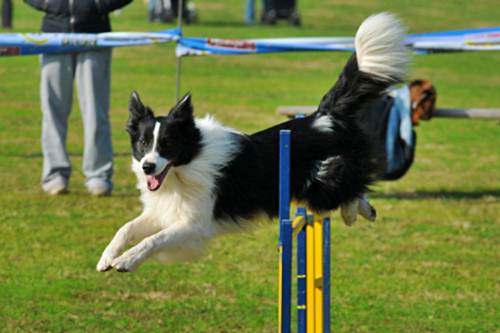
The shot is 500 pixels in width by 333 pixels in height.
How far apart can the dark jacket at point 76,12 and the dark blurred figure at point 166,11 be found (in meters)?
20.4

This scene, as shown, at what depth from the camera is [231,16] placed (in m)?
35.0

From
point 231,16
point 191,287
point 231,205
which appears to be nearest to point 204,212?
point 231,205

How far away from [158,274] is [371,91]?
2.48 m

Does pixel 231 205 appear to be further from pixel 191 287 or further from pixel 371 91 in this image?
pixel 191 287

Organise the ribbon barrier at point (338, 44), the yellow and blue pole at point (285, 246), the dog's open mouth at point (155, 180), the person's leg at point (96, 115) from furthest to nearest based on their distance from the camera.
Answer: the ribbon barrier at point (338, 44) → the person's leg at point (96, 115) → the dog's open mouth at point (155, 180) → the yellow and blue pole at point (285, 246)

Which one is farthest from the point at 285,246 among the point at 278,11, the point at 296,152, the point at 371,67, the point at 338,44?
the point at 278,11

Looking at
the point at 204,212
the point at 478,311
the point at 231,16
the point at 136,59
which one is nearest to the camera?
the point at 204,212

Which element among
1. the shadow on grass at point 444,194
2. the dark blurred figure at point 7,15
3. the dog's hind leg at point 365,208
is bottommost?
the dark blurred figure at point 7,15

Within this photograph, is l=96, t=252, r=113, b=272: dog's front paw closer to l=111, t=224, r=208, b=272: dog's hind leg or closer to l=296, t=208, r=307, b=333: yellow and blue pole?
l=111, t=224, r=208, b=272: dog's hind leg

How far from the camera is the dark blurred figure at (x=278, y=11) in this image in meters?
32.6

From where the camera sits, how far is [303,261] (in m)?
4.87

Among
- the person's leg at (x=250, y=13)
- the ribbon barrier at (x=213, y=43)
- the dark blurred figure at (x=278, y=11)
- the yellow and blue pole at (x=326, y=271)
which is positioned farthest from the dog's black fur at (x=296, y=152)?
the person's leg at (x=250, y=13)

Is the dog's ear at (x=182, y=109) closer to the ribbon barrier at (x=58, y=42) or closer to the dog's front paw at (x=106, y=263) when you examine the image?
the dog's front paw at (x=106, y=263)

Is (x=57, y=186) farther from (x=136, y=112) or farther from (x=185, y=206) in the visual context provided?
(x=185, y=206)
